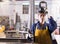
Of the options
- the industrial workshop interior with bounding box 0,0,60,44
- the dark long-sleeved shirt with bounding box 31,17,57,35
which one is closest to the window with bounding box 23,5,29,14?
the industrial workshop interior with bounding box 0,0,60,44

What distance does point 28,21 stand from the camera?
167 centimetres

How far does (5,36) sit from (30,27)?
253 millimetres

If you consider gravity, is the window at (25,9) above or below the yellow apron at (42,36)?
above

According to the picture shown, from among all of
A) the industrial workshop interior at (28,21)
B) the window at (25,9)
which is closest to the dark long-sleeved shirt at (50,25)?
the industrial workshop interior at (28,21)

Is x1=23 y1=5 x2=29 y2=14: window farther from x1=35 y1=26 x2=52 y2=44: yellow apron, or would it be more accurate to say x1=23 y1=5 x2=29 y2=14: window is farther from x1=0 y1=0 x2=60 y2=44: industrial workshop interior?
x1=35 y1=26 x2=52 y2=44: yellow apron

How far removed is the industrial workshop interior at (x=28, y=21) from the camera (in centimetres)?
165

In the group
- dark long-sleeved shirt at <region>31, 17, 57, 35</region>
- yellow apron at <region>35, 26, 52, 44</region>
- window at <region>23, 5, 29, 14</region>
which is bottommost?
yellow apron at <region>35, 26, 52, 44</region>

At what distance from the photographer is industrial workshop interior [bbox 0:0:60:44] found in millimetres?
1648

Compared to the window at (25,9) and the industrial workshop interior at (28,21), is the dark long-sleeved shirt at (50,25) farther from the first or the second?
the window at (25,9)

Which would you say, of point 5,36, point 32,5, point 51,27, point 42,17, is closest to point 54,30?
point 51,27

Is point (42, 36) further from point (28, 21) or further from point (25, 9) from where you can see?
point (25, 9)

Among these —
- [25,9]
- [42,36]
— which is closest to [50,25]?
[42,36]

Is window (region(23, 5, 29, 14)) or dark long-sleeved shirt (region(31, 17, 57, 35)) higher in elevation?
window (region(23, 5, 29, 14))

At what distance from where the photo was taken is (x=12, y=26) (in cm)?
168
